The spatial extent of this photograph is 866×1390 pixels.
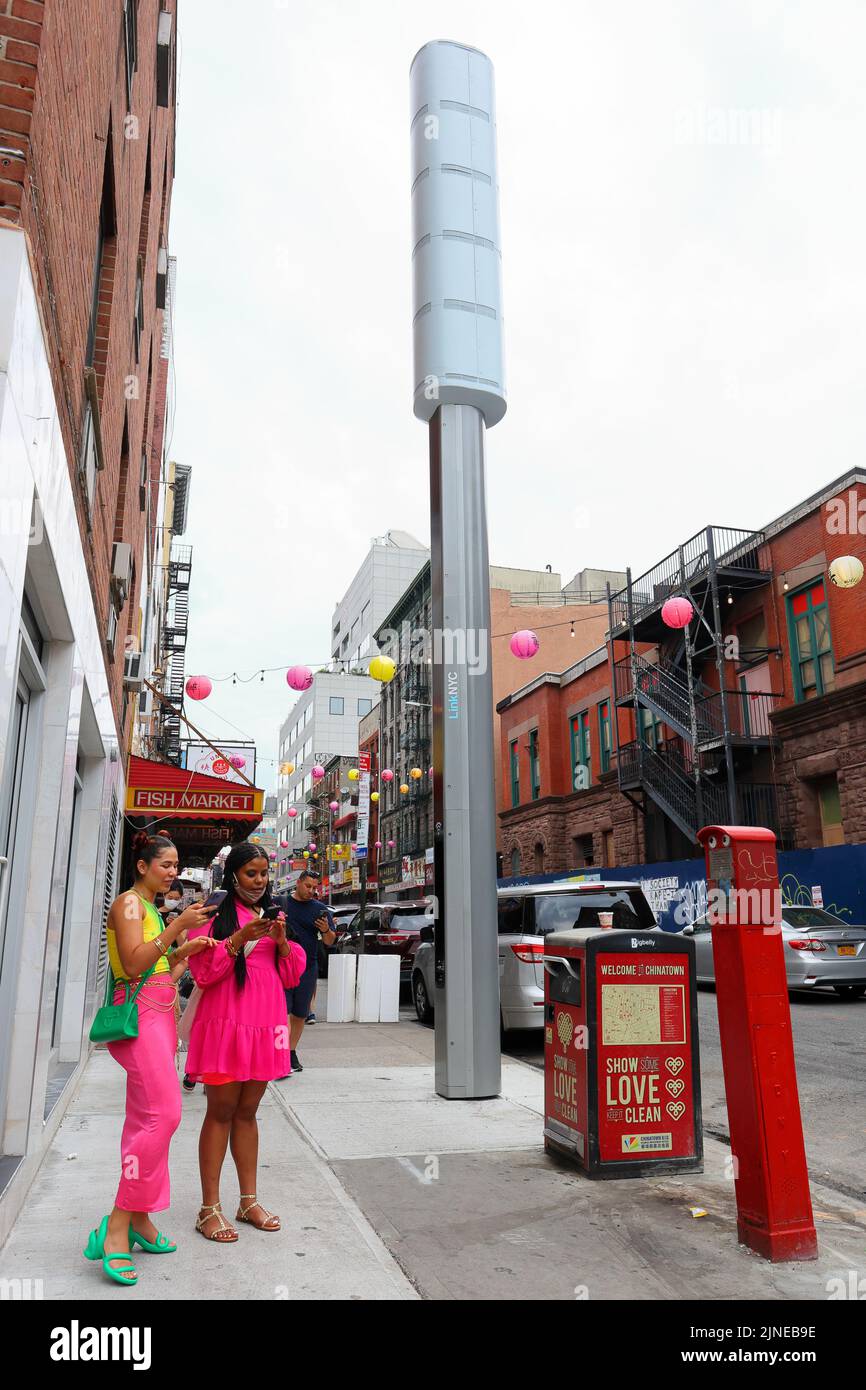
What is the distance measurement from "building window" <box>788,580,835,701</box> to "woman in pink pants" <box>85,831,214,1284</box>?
68.1 feet

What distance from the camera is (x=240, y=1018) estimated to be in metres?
4.54

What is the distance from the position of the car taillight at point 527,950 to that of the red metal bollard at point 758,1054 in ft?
18.7

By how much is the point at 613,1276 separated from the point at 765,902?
1690mm

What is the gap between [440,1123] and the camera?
7211 mm

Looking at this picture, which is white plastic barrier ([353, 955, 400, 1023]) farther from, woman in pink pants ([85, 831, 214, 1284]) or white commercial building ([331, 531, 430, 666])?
white commercial building ([331, 531, 430, 666])

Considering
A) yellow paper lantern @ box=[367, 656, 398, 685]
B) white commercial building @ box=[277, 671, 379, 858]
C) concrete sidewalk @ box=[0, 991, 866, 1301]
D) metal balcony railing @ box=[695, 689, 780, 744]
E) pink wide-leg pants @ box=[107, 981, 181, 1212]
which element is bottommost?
concrete sidewalk @ box=[0, 991, 866, 1301]

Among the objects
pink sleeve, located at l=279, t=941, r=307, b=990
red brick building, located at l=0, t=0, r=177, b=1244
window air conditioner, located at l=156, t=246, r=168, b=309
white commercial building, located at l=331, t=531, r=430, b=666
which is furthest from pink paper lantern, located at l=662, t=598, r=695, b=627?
white commercial building, located at l=331, t=531, r=430, b=666

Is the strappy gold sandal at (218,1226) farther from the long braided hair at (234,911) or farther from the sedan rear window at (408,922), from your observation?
the sedan rear window at (408,922)

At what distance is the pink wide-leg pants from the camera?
157 inches

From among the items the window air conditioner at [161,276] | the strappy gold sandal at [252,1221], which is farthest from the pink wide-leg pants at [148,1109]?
the window air conditioner at [161,276]

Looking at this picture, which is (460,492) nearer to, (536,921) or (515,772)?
Answer: (536,921)

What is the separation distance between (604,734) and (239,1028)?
30187 mm

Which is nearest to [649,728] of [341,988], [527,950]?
[341,988]
